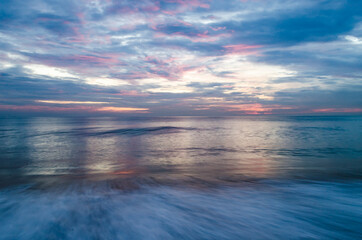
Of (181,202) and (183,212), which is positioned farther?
(181,202)

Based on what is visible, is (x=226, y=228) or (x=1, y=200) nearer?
(x=226, y=228)

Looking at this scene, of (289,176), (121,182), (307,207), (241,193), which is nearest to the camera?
(307,207)

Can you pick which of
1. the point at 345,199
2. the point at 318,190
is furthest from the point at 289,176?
the point at 345,199

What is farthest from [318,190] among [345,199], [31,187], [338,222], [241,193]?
[31,187]

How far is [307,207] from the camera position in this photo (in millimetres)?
4562

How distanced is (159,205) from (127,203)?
79cm

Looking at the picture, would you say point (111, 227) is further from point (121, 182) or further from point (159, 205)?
point (121, 182)

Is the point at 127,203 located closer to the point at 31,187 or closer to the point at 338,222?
the point at 31,187

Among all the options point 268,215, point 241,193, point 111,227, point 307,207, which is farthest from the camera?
point 241,193

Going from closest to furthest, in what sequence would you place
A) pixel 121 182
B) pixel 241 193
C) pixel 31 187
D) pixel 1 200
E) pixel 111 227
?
pixel 111 227, pixel 1 200, pixel 241 193, pixel 31 187, pixel 121 182

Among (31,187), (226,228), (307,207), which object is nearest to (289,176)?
(307,207)

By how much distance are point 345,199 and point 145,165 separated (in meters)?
7.05

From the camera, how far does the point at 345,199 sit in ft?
16.5

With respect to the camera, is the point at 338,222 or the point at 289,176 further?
the point at 289,176
